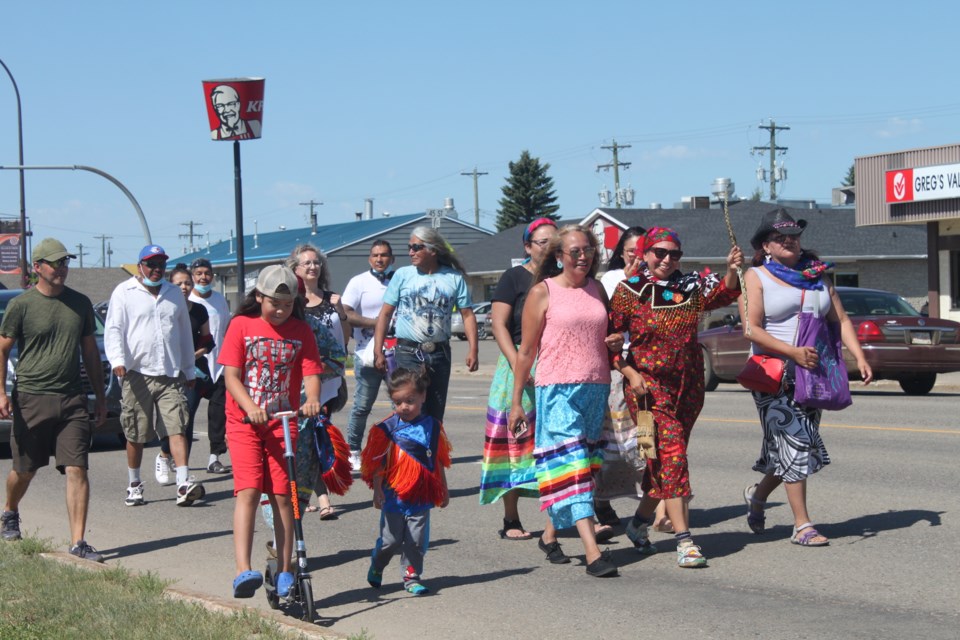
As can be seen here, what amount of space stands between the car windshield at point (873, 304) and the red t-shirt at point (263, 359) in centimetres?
1451

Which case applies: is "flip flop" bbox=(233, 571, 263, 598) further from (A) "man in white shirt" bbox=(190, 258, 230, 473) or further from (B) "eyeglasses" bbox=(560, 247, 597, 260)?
(A) "man in white shirt" bbox=(190, 258, 230, 473)

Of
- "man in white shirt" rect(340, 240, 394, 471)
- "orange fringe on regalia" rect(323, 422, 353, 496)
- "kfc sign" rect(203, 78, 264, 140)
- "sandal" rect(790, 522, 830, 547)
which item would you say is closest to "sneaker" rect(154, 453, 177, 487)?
"man in white shirt" rect(340, 240, 394, 471)

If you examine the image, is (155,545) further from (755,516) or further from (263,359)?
(755,516)

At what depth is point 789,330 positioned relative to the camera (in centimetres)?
764

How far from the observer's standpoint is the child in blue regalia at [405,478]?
672cm

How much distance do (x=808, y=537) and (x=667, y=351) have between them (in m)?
1.46

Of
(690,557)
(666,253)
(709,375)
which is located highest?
(666,253)

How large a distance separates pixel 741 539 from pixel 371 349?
362cm

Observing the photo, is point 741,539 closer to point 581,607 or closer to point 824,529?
point 824,529

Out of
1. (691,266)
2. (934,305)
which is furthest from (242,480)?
(691,266)

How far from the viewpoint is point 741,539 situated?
8.02 m

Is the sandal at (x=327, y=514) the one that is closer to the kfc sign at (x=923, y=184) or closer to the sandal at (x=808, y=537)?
the sandal at (x=808, y=537)

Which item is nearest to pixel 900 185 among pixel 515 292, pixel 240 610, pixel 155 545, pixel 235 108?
pixel 235 108

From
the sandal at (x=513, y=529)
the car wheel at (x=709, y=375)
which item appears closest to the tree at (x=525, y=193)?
the car wheel at (x=709, y=375)
